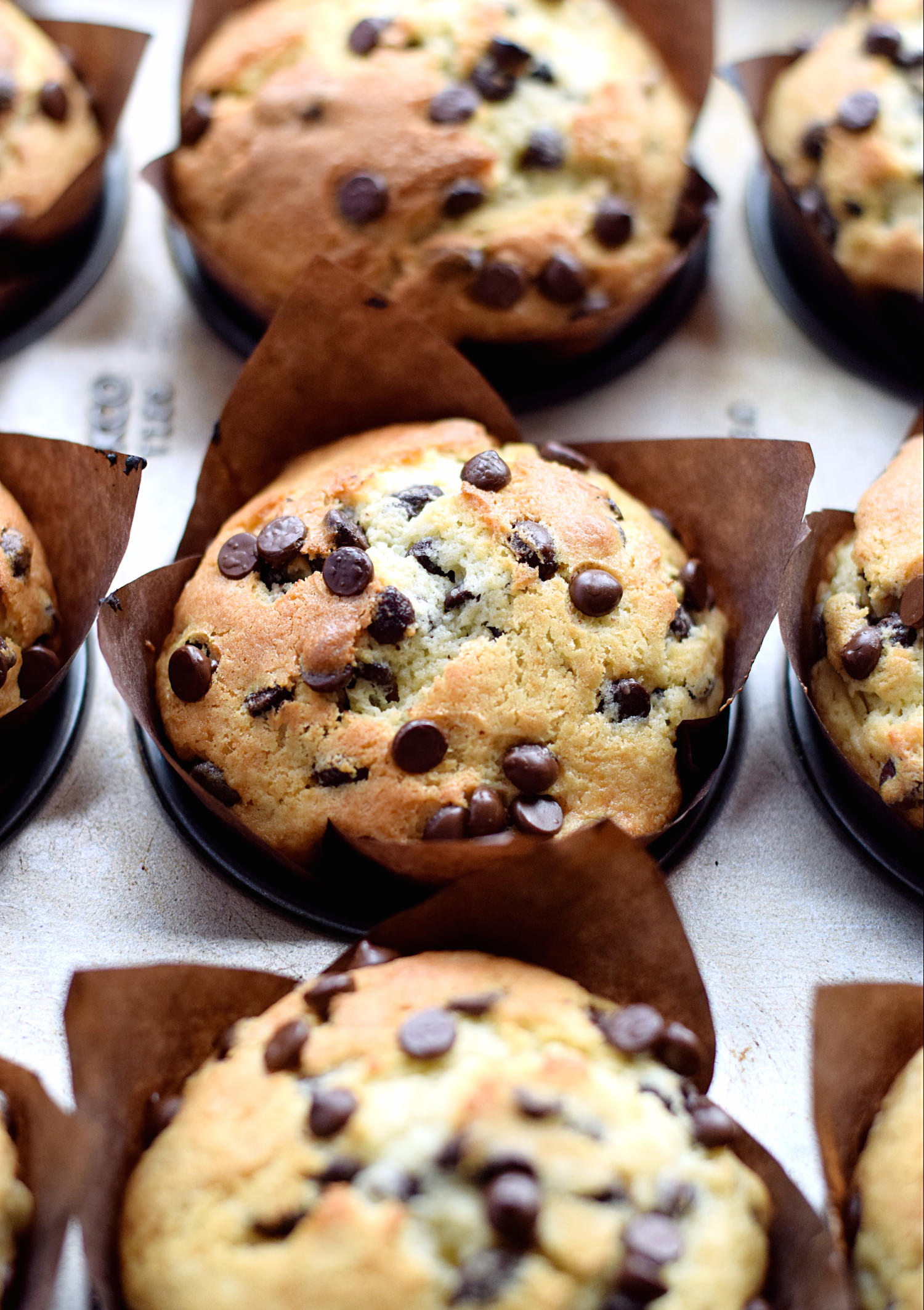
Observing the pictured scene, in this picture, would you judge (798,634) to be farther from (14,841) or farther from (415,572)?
(14,841)

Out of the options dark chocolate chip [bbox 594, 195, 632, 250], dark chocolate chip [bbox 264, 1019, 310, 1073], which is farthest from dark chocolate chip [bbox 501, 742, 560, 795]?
dark chocolate chip [bbox 594, 195, 632, 250]

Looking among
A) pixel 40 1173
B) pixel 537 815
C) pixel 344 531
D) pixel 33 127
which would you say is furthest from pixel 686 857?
pixel 33 127

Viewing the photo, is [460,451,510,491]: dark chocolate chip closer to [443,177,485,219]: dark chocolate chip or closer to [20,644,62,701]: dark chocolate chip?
[443,177,485,219]: dark chocolate chip

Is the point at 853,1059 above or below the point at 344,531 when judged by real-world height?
below

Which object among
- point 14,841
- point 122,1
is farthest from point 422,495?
point 122,1

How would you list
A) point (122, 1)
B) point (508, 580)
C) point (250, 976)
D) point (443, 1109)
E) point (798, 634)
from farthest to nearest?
1. point (122, 1)
2. point (798, 634)
3. point (508, 580)
4. point (250, 976)
5. point (443, 1109)

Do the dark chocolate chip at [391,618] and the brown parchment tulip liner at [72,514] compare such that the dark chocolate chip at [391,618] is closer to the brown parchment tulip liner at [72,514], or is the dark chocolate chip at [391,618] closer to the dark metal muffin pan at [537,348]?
the brown parchment tulip liner at [72,514]

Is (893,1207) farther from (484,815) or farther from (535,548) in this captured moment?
(535,548)

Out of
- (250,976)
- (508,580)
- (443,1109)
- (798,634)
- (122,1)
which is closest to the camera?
(443,1109)
